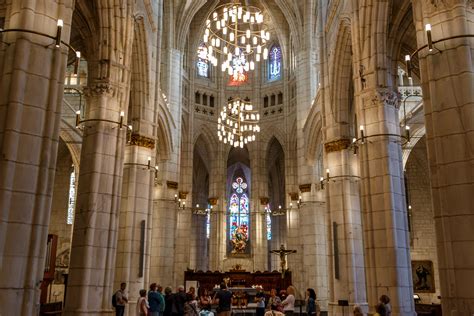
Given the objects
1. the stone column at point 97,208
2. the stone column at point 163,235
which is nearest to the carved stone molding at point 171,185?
the stone column at point 163,235

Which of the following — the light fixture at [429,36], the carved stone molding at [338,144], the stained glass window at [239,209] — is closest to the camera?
the light fixture at [429,36]

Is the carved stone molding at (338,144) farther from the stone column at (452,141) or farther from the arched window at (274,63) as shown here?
the arched window at (274,63)

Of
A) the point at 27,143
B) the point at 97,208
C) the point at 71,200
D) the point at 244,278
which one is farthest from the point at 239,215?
the point at 27,143

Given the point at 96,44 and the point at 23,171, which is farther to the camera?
the point at 96,44

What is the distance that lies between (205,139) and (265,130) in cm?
530

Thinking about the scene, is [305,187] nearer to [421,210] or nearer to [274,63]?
[421,210]

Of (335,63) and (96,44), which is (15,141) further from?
(335,63)

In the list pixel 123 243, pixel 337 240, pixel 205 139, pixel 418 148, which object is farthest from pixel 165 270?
pixel 418 148

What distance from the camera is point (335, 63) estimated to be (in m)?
21.2

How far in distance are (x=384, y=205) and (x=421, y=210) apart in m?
20.3

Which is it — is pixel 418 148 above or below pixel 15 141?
above

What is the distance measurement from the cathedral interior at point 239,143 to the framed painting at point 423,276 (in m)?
0.10

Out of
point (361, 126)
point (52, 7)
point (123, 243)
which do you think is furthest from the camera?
point (123, 243)

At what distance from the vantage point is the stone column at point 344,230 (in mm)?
19078
